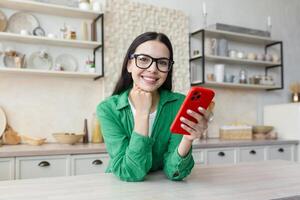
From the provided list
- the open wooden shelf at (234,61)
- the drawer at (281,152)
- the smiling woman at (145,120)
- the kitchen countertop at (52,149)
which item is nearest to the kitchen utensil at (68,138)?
the kitchen countertop at (52,149)

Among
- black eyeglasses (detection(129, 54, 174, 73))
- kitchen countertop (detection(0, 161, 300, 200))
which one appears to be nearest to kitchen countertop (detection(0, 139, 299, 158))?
kitchen countertop (detection(0, 161, 300, 200))

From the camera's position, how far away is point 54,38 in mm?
2809

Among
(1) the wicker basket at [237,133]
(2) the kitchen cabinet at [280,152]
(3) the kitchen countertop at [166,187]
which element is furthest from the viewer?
(1) the wicker basket at [237,133]

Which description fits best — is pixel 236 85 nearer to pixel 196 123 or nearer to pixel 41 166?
pixel 41 166

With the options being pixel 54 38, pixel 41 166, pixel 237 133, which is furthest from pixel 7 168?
pixel 237 133

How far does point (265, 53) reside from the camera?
4.13 m

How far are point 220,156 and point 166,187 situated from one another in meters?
2.09

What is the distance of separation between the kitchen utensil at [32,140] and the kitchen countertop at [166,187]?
5.31 ft

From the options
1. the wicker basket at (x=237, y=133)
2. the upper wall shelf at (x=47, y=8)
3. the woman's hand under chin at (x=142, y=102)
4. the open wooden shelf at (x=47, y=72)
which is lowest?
the wicker basket at (x=237, y=133)

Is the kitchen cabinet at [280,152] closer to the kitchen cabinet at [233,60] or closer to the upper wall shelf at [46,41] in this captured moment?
the kitchen cabinet at [233,60]

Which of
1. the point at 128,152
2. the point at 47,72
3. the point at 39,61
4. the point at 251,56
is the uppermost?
the point at 251,56

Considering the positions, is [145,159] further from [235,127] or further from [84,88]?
[235,127]

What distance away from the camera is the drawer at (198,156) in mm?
2924

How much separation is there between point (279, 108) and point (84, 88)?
7.20 ft
